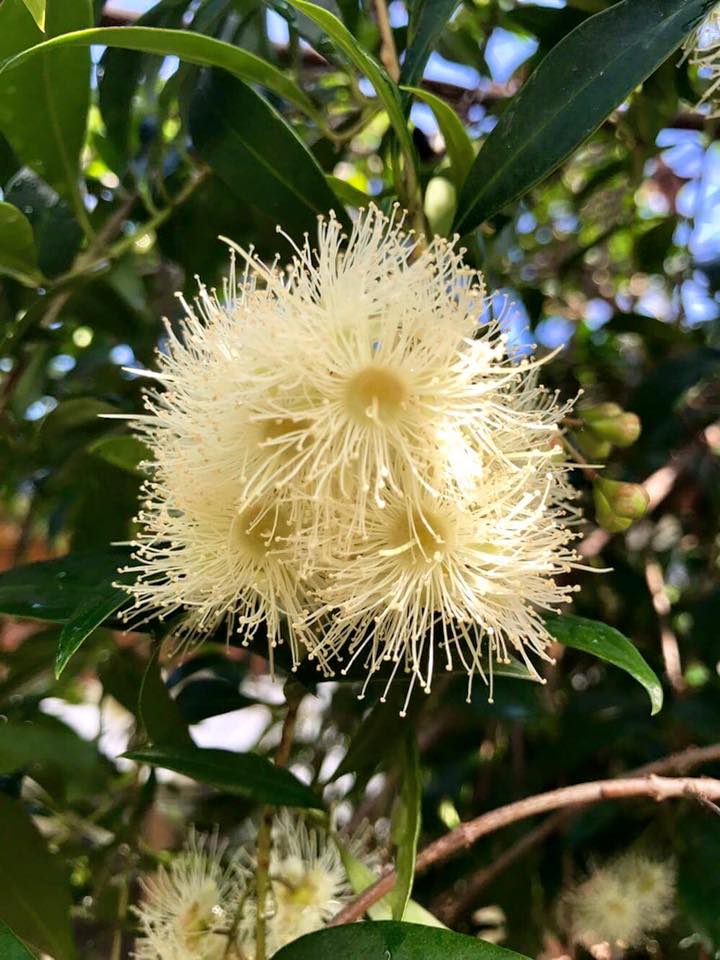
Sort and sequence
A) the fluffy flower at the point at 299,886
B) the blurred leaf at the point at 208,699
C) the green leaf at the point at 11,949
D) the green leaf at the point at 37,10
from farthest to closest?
the blurred leaf at the point at 208,699
the fluffy flower at the point at 299,886
the green leaf at the point at 37,10
the green leaf at the point at 11,949

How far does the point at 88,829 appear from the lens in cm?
119

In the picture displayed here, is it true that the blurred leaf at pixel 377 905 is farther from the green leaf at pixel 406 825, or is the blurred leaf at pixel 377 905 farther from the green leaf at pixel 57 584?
the green leaf at pixel 57 584

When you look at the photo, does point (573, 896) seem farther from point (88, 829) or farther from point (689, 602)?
point (88, 829)

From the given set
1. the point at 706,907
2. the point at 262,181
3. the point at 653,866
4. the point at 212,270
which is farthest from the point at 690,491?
the point at 262,181

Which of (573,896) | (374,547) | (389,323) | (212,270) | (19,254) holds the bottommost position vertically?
(573,896)

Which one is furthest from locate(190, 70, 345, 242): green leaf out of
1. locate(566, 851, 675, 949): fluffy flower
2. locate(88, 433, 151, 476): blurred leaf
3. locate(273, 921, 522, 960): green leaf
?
locate(566, 851, 675, 949): fluffy flower

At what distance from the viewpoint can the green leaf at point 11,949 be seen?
53 centimetres

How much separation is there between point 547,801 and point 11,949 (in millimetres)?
364

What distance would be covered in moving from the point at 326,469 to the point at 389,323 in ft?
0.37

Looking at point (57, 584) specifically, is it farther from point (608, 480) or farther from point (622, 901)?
point (622, 901)

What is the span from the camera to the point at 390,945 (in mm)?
576

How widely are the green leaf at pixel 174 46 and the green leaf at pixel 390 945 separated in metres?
0.60

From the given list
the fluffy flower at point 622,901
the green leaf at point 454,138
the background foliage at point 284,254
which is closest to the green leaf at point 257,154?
the background foliage at point 284,254

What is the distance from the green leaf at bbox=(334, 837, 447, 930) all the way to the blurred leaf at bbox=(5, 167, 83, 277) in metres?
0.63
